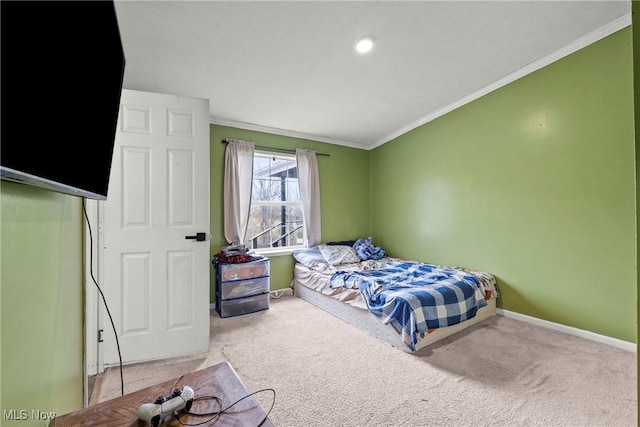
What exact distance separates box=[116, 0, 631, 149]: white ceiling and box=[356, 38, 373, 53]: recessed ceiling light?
0.05 m

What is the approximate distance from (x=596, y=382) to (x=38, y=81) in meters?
3.02

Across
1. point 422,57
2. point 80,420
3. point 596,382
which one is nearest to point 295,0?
point 422,57

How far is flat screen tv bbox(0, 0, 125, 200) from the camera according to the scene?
1.49 ft

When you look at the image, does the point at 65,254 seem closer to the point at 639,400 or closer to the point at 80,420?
the point at 80,420

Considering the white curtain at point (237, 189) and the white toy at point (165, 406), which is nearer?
the white toy at point (165, 406)

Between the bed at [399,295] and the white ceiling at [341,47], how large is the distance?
203cm

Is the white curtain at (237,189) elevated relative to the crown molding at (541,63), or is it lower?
lower

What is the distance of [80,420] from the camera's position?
750mm

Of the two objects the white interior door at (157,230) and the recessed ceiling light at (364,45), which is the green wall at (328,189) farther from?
the recessed ceiling light at (364,45)

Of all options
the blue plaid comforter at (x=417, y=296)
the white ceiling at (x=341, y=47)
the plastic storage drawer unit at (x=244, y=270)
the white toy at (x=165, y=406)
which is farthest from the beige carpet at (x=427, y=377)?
the white ceiling at (x=341, y=47)

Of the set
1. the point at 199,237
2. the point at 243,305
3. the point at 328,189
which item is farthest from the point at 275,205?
the point at 199,237

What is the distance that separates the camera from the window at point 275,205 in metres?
3.78

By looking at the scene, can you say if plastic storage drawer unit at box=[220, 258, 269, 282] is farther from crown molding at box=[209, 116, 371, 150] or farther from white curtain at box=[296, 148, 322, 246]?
crown molding at box=[209, 116, 371, 150]

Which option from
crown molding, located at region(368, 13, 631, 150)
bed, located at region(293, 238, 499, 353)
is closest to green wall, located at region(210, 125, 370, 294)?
bed, located at region(293, 238, 499, 353)
